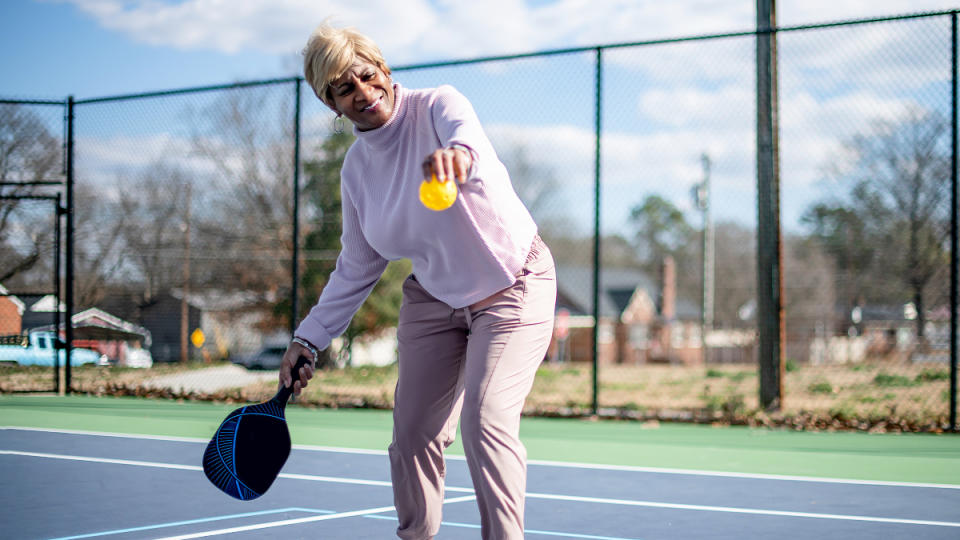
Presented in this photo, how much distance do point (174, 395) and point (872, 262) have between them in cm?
830

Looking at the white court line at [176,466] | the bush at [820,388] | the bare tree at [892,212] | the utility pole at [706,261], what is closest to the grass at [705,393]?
the bush at [820,388]

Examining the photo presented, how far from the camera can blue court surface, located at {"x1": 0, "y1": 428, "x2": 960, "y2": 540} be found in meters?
4.23

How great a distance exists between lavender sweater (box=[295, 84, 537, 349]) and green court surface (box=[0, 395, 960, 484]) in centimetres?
381

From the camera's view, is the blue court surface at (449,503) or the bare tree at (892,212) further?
the bare tree at (892,212)

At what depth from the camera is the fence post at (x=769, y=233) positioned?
340 inches

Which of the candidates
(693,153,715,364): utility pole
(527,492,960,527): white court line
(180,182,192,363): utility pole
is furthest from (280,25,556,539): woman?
(693,153,715,364): utility pole

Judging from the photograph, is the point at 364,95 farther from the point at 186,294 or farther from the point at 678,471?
the point at 186,294

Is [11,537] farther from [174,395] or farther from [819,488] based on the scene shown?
[174,395]

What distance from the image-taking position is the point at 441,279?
2.93 meters

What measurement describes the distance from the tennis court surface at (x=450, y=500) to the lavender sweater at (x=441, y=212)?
63.5 inches

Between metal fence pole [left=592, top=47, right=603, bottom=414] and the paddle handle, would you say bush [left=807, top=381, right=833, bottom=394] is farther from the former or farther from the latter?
the paddle handle

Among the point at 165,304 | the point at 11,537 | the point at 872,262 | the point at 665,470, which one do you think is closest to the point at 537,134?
the point at 872,262

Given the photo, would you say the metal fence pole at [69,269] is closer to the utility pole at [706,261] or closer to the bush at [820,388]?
the bush at [820,388]

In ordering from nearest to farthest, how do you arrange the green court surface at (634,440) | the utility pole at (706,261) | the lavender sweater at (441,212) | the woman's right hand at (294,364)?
the lavender sweater at (441,212) < the woman's right hand at (294,364) < the green court surface at (634,440) < the utility pole at (706,261)
